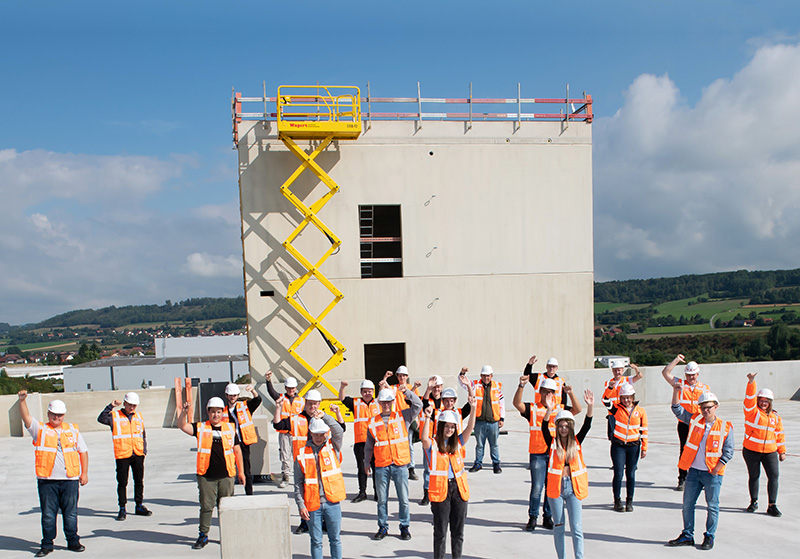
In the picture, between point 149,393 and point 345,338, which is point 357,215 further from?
point 149,393

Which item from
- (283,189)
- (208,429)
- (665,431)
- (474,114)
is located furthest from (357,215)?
(208,429)

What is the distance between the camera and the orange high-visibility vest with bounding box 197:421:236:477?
750 centimetres

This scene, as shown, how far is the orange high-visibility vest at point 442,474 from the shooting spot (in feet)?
20.8

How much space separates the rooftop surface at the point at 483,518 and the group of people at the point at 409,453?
0.91 ft

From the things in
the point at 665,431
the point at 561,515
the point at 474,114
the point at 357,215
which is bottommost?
the point at 665,431

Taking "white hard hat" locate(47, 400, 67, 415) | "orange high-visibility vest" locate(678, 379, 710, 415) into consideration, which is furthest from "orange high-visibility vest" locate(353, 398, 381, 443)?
"orange high-visibility vest" locate(678, 379, 710, 415)

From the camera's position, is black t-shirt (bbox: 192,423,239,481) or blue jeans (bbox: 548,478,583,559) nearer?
blue jeans (bbox: 548,478,583,559)

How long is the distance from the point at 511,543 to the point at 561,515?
58.2 inches

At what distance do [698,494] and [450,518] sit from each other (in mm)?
3129

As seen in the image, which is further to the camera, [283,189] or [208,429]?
[283,189]

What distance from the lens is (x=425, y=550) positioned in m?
7.50

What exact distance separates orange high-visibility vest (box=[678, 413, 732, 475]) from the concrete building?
1212 centimetres

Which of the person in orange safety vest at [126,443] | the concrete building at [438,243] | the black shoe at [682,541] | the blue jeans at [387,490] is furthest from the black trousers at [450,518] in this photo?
the concrete building at [438,243]

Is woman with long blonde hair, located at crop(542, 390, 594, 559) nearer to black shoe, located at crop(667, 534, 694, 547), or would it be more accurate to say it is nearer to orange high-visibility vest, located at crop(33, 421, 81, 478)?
black shoe, located at crop(667, 534, 694, 547)
